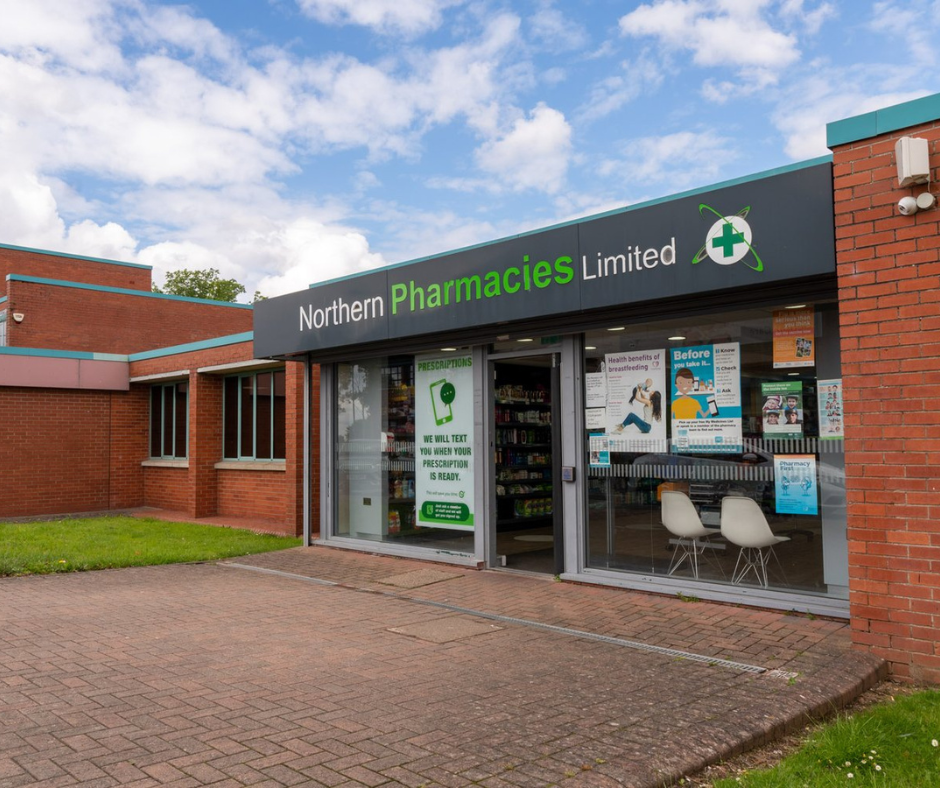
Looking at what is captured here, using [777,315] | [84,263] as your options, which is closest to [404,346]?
[777,315]

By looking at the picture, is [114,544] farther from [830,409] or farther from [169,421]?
[830,409]

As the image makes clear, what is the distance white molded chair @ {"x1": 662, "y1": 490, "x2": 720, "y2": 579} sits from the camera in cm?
746

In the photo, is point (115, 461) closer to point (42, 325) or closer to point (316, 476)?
point (42, 325)

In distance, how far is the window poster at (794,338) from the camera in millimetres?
6719

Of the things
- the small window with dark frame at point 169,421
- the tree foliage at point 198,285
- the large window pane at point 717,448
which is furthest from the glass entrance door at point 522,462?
the tree foliage at point 198,285

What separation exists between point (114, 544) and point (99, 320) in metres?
12.9

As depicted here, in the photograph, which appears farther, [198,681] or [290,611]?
[290,611]

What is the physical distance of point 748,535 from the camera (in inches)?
279

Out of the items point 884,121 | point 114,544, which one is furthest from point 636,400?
point 114,544

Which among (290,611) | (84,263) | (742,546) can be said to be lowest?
(290,611)

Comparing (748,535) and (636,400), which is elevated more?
(636,400)

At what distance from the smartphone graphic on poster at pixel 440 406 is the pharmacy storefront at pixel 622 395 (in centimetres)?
3

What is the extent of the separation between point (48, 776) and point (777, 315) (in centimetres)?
619

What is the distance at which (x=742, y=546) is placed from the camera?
23.4 feet
